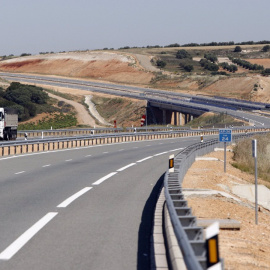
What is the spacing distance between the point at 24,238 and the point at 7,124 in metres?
36.6

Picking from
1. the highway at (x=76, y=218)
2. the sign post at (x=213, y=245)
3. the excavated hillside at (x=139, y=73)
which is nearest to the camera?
the sign post at (x=213, y=245)

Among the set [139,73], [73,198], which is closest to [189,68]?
[139,73]

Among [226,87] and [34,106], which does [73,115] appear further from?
[226,87]

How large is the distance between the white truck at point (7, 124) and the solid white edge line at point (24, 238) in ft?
110

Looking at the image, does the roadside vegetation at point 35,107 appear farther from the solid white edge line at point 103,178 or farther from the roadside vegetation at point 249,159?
the solid white edge line at point 103,178

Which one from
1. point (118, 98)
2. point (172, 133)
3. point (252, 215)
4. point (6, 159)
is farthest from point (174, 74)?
point (252, 215)

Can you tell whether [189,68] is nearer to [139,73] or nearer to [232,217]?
[139,73]

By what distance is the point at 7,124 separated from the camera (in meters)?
46.3

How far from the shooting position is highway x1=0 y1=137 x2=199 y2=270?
9.15m

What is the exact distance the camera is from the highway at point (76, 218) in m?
9.15

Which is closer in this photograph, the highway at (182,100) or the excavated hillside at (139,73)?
the highway at (182,100)

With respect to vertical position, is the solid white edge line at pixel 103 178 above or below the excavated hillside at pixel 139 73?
below

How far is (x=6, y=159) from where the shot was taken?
104 feet

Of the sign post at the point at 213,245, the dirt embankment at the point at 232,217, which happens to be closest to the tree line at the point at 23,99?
the dirt embankment at the point at 232,217
